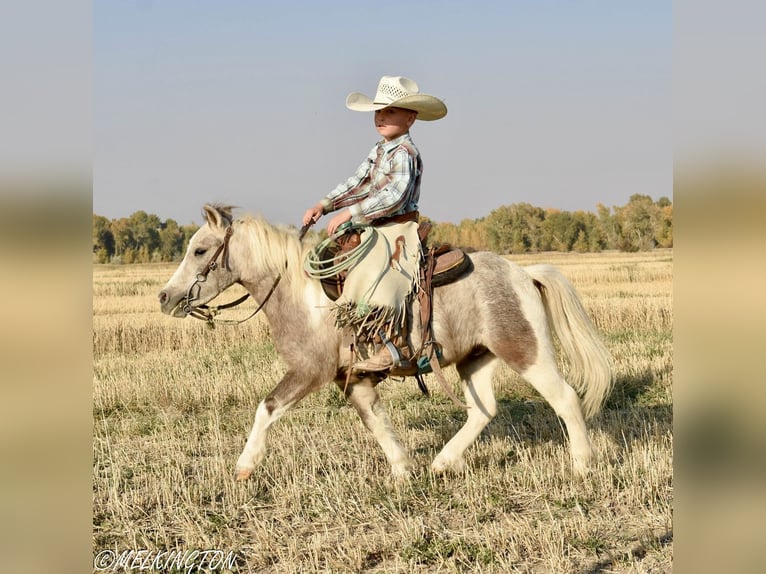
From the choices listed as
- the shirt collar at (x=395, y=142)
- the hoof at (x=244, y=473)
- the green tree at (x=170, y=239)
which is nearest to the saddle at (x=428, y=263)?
the shirt collar at (x=395, y=142)

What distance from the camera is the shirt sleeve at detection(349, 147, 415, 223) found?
5.74 meters

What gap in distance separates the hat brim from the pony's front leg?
2070 millimetres

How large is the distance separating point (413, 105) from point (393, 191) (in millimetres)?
674

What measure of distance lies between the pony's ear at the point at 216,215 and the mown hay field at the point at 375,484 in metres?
1.90

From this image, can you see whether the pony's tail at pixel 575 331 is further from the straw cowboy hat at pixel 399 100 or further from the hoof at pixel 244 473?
the hoof at pixel 244 473

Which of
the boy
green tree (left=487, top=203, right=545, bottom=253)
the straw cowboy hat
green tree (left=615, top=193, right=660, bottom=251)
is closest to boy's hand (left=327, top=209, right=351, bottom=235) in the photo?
the boy

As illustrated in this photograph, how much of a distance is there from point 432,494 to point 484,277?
168 cm

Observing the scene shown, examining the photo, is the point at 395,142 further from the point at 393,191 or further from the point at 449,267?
the point at 449,267

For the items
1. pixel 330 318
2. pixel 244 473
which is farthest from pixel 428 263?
pixel 244 473

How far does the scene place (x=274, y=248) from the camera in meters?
6.08

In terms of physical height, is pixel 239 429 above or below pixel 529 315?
below

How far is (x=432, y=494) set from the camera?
5832 millimetres
